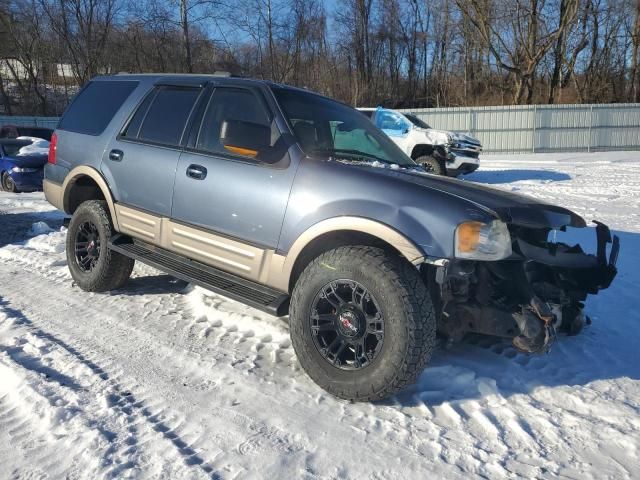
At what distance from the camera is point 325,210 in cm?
317

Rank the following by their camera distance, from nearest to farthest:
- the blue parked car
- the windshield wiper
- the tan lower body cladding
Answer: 1. the tan lower body cladding
2. the windshield wiper
3. the blue parked car

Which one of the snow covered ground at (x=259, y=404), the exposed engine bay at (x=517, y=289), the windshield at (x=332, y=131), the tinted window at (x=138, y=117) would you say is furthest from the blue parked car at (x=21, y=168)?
the exposed engine bay at (x=517, y=289)

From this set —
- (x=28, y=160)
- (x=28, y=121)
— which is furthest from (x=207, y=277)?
(x=28, y=121)

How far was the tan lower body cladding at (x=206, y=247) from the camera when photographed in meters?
3.44

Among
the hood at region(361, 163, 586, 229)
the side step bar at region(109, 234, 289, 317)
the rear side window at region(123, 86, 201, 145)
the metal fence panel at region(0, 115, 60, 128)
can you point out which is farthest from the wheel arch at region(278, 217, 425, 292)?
the metal fence panel at region(0, 115, 60, 128)

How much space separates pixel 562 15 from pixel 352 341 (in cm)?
3181

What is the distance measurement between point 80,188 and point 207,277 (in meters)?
2.06

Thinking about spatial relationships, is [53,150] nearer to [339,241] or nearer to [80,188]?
[80,188]

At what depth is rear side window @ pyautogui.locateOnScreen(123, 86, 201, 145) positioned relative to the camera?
418cm

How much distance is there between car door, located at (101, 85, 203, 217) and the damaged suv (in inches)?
0.5

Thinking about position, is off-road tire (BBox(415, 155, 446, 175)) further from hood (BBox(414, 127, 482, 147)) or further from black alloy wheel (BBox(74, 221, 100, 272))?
black alloy wheel (BBox(74, 221, 100, 272))

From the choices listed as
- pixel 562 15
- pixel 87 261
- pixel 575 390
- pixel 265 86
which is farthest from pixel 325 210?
pixel 562 15

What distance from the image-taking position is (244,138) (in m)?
3.41

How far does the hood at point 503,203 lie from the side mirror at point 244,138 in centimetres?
77
